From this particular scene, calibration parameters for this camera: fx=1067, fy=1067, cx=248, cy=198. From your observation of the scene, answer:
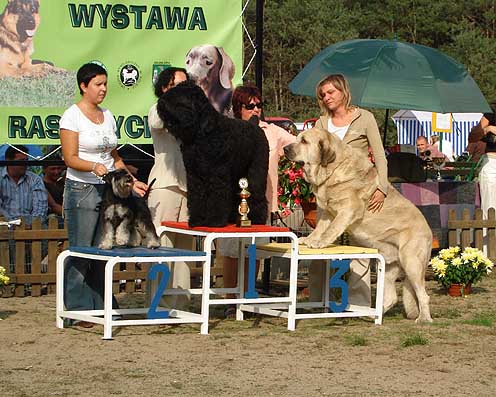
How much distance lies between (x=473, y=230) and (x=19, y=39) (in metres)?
5.68

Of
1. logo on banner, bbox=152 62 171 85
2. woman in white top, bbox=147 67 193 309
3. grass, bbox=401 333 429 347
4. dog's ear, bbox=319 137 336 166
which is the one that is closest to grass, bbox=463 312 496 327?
grass, bbox=401 333 429 347

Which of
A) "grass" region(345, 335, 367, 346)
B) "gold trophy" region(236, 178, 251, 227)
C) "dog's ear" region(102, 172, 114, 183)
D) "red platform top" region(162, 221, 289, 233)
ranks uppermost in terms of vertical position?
"dog's ear" region(102, 172, 114, 183)

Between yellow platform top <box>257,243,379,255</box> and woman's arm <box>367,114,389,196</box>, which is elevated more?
woman's arm <box>367,114,389,196</box>

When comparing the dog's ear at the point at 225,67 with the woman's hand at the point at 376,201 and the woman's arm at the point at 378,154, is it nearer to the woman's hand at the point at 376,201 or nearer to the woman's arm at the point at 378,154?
the woman's arm at the point at 378,154

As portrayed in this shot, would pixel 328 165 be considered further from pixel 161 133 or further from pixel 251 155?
pixel 161 133

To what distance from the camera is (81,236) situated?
7961mm

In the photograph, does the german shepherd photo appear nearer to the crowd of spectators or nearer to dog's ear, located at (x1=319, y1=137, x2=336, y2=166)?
the crowd of spectators

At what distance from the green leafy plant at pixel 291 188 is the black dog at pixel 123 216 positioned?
A: 251 cm

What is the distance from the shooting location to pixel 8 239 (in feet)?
33.6

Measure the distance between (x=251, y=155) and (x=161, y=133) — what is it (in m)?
0.71

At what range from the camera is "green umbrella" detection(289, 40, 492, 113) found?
36.3ft

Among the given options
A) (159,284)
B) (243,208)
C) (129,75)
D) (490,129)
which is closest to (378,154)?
(243,208)

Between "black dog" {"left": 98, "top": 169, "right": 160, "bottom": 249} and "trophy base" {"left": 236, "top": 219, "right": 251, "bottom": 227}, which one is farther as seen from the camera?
"trophy base" {"left": 236, "top": 219, "right": 251, "bottom": 227}

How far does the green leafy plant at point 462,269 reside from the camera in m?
10.2
